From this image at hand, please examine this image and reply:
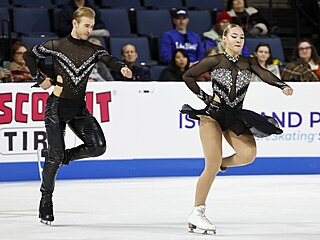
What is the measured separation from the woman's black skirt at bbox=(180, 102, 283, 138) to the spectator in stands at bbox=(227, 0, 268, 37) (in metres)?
6.06

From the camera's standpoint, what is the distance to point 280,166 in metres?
9.75

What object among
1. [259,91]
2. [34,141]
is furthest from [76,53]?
[259,91]

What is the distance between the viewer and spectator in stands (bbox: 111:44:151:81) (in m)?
10.4

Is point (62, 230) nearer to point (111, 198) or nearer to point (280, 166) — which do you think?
point (111, 198)

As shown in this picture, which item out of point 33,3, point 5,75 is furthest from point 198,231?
point 33,3

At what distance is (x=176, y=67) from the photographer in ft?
34.3

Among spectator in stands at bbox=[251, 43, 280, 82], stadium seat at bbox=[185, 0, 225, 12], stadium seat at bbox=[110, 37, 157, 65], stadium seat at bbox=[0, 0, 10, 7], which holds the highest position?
stadium seat at bbox=[185, 0, 225, 12]

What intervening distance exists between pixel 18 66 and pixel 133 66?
4.22 ft

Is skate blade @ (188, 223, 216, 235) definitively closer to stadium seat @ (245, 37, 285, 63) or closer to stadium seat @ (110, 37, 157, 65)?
stadium seat @ (110, 37, 157, 65)

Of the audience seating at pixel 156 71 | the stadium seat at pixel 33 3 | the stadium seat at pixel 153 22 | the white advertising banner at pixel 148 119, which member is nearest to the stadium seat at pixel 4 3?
the stadium seat at pixel 33 3

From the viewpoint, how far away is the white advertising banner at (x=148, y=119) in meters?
9.05

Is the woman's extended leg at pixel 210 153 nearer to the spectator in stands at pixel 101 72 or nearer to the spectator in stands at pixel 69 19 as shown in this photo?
the spectator in stands at pixel 101 72

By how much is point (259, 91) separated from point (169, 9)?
306cm

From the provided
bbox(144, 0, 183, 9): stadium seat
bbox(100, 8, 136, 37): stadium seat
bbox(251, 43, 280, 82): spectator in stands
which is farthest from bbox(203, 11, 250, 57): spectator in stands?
bbox(100, 8, 136, 37): stadium seat
